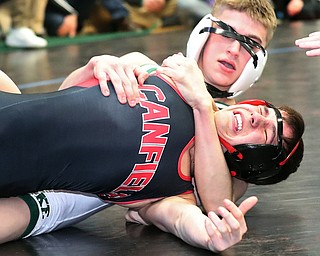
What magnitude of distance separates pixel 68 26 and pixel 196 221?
213 inches

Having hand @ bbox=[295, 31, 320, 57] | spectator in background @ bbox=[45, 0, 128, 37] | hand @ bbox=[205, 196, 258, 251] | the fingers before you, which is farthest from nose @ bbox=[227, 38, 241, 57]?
spectator in background @ bbox=[45, 0, 128, 37]

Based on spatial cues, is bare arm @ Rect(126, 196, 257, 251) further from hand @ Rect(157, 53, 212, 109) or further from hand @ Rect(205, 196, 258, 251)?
hand @ Rect(157, 53, 212, 109)

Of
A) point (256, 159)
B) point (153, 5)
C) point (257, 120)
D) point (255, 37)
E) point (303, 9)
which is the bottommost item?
point (303, 9)

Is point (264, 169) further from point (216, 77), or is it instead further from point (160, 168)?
point (216, 77)

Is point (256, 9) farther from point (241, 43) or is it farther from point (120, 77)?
point (120, 77)

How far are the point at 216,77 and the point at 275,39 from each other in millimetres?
3933

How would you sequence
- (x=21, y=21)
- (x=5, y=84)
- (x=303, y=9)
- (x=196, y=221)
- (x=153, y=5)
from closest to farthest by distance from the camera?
(x=196, y=221) < (x=5, y=84) < (x=21, y=21) < (x=153, y=5) < (x=303, y=9)

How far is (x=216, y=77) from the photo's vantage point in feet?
10.4

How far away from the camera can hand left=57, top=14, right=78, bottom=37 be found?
754 cm

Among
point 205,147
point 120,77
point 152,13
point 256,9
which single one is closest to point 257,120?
point 205,147

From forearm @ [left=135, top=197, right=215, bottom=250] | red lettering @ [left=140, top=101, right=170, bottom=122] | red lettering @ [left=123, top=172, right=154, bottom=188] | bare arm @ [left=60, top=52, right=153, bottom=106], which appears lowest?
forearm @ [left=135, top=197, right=215, bottom=250]

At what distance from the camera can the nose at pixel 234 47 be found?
3113 mm

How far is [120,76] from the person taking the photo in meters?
2.60

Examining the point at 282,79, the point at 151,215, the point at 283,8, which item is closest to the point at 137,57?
the point at 151,215
